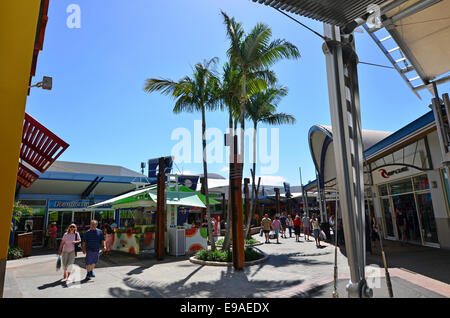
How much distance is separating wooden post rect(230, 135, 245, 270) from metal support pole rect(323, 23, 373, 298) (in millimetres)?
6084

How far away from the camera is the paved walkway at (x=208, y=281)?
6246mm

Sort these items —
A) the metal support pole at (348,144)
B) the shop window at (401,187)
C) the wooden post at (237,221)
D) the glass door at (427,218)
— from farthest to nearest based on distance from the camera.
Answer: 1. the shop window at (401,187)
2. the glass door at (427,218)
3. the wooden post at (237,221)
4. the metal support pole at (348,144)

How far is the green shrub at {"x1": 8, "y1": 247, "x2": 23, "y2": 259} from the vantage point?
42.8ft

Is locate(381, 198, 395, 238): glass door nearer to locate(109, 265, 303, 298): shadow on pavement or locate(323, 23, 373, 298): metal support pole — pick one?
locate(109, 265, 303, 298): shadow on pavement

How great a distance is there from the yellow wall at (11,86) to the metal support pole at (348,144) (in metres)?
3.32

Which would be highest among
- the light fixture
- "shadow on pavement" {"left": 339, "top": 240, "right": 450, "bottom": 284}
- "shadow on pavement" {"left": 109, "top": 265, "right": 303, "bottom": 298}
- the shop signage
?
the light fixture

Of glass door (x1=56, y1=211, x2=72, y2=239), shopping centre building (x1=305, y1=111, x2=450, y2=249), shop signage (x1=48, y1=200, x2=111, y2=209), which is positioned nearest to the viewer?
shopping centre building (x1=305, y1=111, x2=450, y2=249)

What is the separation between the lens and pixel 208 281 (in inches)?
302

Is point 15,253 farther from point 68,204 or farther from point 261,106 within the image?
point 261,106

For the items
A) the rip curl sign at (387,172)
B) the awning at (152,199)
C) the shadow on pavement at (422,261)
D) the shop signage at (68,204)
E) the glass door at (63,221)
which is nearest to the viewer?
the shadow on pavement at (422,261)

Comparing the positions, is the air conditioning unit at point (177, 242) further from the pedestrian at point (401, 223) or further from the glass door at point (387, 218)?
the glass door at point (387, 218)

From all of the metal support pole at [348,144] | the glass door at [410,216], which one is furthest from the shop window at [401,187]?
the metal support pole at [348,144]

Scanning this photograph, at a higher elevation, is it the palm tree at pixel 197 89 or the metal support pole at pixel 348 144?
the palm tree at pixel 197 89

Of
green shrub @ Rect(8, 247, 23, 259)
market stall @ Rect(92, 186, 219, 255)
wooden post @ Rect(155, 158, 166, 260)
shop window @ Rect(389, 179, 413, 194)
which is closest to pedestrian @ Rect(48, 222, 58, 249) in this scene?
green shrub @ Rect(8, 247, 23, 259)
